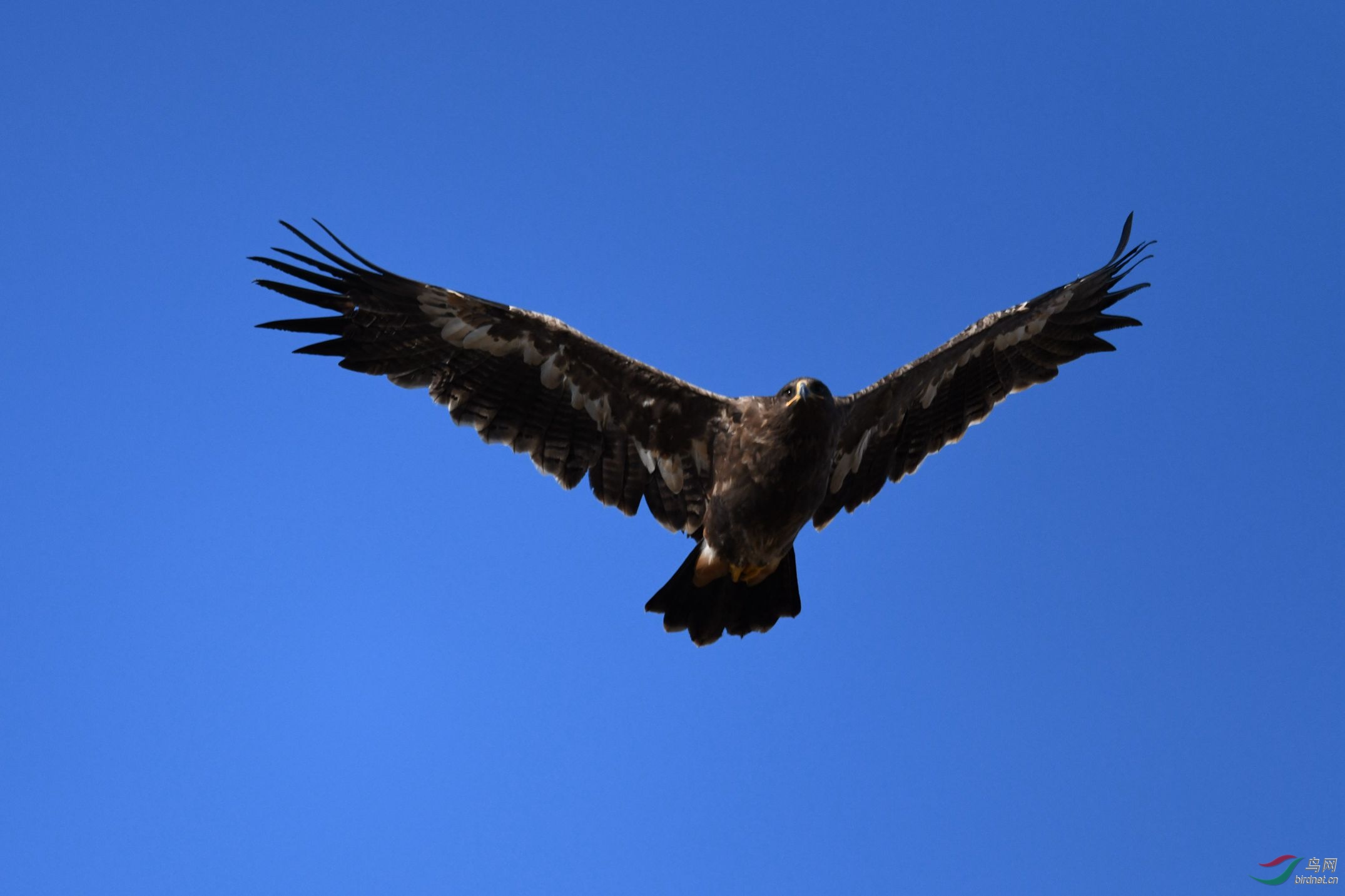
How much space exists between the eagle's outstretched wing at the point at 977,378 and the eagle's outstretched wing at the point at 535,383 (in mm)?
1154

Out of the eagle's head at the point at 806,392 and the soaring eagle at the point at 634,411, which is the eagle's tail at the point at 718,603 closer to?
the soaring eagle at the point at 634,411

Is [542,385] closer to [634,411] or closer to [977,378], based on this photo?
[634,411]

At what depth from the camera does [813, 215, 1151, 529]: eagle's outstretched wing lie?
30.4 ft

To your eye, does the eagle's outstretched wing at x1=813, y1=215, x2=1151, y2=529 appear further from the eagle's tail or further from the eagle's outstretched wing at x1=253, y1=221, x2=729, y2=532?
the eagle's outstretched wing at x1=253, y1=221, x2=729, y2=532

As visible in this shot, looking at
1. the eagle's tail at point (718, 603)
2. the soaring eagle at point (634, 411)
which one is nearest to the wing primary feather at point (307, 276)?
the soaring eagle at point (634, 411)

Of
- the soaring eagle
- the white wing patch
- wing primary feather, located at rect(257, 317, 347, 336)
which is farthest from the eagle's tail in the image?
wing primary feather, located at rect(257, 317, 347, 336)

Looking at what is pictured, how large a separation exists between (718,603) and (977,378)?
106 inches

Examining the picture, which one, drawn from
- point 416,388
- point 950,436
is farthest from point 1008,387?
point 416,388

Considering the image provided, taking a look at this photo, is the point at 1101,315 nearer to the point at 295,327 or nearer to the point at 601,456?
the point at 601,456

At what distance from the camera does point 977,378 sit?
958 centimetres

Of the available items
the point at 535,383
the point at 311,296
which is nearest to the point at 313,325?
the point at 311,296

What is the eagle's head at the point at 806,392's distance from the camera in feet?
26.4

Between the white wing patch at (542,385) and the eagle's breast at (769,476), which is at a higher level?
the white wing patch at (542,385)

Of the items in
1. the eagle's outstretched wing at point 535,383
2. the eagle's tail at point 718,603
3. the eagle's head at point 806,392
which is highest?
the eagle's outstretched wing at point 535,383
